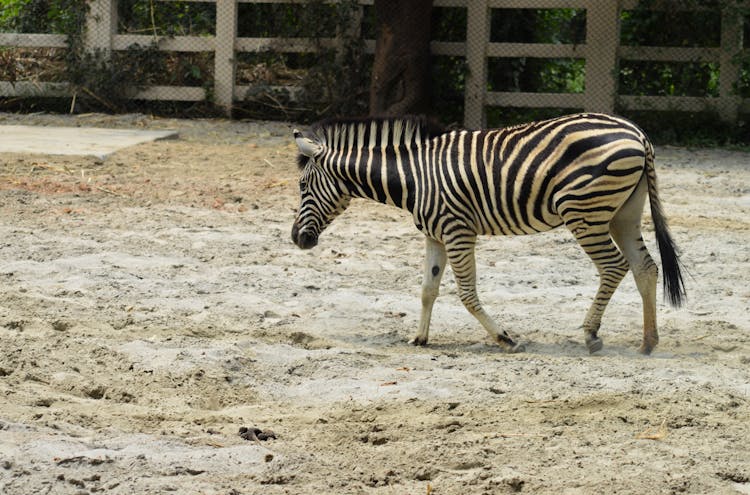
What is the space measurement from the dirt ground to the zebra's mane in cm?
106

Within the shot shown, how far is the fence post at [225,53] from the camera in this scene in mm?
14352

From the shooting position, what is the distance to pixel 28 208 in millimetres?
8867

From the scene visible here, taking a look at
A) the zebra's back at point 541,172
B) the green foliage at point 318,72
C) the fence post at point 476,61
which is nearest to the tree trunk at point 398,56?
the fence post at point 476,61

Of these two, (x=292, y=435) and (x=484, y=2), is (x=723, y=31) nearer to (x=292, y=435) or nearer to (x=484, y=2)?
(x=484, y=2)

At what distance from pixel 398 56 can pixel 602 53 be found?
269cm

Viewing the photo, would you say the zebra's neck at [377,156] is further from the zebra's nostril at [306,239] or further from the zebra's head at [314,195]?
the zebra's nostril at [306,239]

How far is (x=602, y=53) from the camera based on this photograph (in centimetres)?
1370

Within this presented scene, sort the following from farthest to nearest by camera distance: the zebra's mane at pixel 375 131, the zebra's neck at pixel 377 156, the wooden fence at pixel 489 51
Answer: the wooden fence at pixel 489 51, the zebra's mane at pixel 375 131, the zebra's neck at pixel 377 156

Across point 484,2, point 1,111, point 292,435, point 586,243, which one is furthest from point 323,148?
point 1,111

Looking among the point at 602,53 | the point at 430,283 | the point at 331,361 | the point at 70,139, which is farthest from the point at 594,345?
the point at 602,53

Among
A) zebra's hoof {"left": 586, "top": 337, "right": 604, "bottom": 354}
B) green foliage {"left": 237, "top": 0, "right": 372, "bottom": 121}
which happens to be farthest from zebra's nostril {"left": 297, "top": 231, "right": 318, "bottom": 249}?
green foliage {"left": 237, "top": 0, "right": 372, "bottom": 121}

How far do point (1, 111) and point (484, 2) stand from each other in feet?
22.6

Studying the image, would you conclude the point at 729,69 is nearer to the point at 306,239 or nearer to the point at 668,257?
the point at 668,257

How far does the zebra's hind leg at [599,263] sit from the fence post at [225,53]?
374 inches
